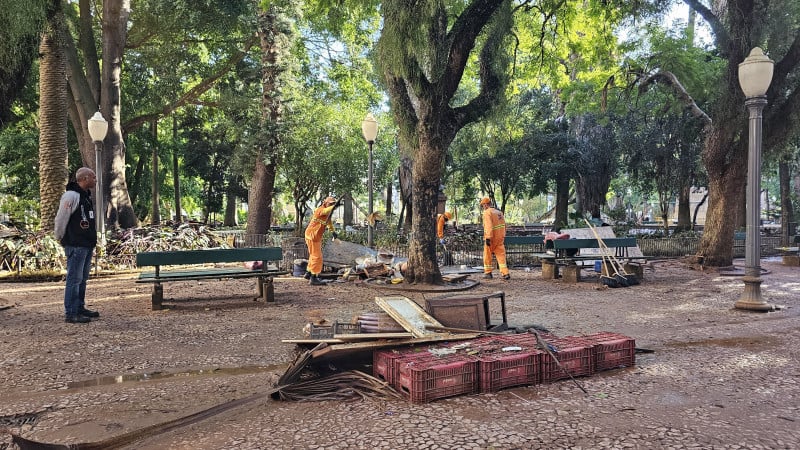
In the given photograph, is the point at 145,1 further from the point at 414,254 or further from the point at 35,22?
the point at 414,254

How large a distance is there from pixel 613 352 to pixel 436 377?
196cm

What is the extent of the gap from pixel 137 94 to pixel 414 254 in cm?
1699

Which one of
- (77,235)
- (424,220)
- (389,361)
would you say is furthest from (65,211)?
(424,220)

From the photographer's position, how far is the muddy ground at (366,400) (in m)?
3.50

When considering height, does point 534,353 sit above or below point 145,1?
below

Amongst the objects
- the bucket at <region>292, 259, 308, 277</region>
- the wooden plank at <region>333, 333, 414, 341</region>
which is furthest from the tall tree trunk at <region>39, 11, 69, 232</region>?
the wooden plank at <region>333, 333, 414, 341</region>

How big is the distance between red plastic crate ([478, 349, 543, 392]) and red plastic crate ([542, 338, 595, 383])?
0.08 meters

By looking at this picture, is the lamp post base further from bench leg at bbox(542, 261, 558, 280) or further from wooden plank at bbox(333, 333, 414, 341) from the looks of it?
wooden plank at bbox(333, 333, 414, 341)

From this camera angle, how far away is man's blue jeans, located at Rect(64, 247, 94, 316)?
23.2 feet

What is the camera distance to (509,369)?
4414mm

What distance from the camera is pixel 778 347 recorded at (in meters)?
5.83

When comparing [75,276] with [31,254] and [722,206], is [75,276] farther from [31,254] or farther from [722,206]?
[722,206]

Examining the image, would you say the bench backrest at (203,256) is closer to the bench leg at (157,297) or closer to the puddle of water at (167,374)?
the bench leg at (157,297)

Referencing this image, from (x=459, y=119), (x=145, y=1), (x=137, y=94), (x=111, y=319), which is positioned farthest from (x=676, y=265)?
(x=137, y=94)
